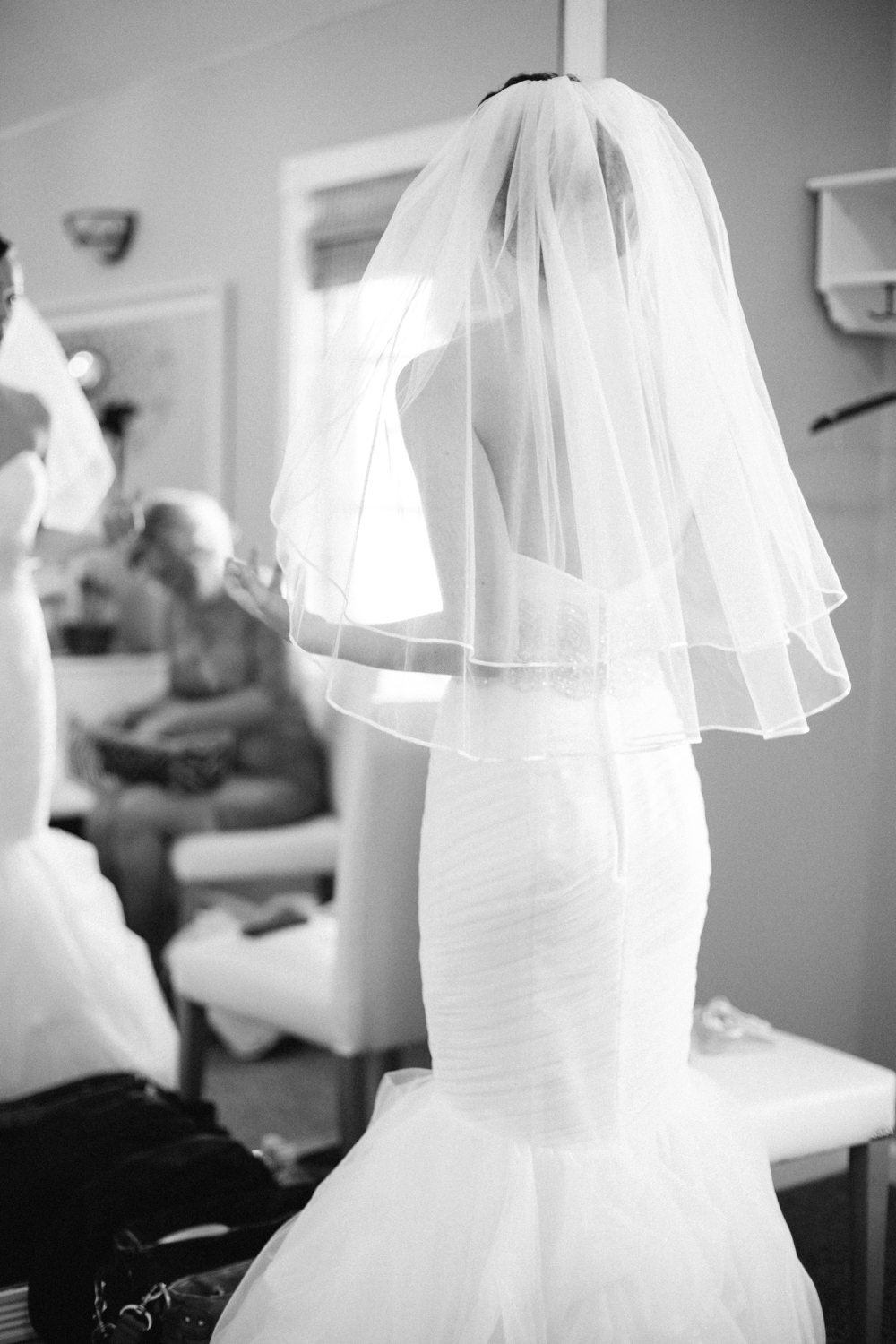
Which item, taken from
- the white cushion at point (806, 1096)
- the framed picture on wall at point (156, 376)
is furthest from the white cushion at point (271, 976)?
the framed picture on wall at point (156, 376)

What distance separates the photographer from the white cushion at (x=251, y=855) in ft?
11.2

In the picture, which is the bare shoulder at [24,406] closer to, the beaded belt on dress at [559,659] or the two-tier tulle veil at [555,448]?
the two-tier tulle veil at [555,448]

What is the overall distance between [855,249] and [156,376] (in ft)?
5.81

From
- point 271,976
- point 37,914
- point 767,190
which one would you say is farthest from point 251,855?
point 767,190

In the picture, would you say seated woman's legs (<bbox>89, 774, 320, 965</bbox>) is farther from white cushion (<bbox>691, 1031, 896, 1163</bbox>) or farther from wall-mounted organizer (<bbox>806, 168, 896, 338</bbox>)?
wall-mounted organizer (<bbox>806, 168, 896, 338</bbox>)

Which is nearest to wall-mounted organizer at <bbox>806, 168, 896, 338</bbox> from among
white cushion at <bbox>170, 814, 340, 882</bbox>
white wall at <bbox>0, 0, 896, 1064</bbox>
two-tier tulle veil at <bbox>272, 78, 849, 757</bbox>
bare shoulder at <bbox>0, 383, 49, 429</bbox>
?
white wall at <bbox>0, 0, 896, 1064</bbox>

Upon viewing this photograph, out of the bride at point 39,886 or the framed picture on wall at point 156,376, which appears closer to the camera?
the bride at point 39,886

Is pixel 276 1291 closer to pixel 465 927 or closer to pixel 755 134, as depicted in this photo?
Answer: pixel 465 927

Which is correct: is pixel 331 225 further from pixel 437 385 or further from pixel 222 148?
pixel 437 385

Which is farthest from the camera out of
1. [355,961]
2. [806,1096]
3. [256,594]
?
[355,961]

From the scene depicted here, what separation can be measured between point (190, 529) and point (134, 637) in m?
0.42

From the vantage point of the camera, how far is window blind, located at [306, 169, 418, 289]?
313cm

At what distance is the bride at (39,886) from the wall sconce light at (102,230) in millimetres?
943

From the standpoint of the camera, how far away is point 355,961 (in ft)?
7.77
